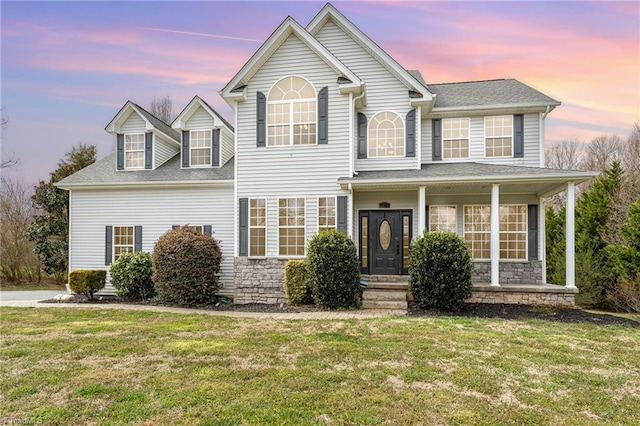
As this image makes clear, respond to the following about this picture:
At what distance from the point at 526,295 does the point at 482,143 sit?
4.80 metres

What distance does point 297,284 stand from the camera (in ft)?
33.5

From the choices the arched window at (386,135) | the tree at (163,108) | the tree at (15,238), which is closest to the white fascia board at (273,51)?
the arched window at (386,135)

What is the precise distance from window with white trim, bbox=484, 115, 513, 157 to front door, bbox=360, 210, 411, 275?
3.35 meters

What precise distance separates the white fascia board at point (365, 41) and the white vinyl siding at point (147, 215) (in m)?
6.08

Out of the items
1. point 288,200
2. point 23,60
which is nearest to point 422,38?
point 288,200

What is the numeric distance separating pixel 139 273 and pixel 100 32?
25.2 ft

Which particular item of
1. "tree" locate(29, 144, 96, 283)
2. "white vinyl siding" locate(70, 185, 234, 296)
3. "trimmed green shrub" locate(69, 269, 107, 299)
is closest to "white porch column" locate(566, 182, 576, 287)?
"white vinyl siding" locate(70, 185, 234, 296)

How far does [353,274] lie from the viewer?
9.55 metres

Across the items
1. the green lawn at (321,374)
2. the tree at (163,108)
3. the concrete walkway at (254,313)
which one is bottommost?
the concrete walkway at (254,313)

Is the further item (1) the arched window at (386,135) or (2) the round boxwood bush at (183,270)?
(1) the arched window at (386,135)

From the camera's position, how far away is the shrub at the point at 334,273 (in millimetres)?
9445

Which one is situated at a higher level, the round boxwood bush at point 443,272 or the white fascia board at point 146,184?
the white fascia board at point 146,184

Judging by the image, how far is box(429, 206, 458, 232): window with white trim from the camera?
11.8 m

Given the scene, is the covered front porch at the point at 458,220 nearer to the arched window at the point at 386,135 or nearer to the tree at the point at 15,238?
the arched window at the point at 386,135
